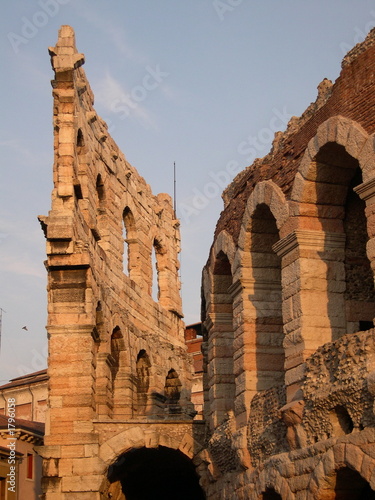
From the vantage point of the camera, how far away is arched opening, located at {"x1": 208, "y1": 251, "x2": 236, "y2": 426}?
55.8 feet

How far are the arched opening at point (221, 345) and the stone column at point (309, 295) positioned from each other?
3.54 m

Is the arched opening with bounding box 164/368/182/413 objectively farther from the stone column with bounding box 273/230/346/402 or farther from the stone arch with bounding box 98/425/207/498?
the stone column with bounding box 273/230/346/402

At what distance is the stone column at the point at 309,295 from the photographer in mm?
12789

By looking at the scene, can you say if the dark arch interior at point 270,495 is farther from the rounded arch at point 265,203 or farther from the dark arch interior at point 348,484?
the rounded arch at point 265,203

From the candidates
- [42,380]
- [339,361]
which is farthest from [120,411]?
[42,380]

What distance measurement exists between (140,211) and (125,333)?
16.3ft

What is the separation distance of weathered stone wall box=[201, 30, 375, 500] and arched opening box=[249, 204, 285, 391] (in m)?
0.02

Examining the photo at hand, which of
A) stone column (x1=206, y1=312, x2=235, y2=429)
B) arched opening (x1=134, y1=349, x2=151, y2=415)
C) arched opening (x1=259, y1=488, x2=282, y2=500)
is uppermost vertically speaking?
arched opening (x1=134, y1=349, x2=151, y2=415)

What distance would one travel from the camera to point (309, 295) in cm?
1298

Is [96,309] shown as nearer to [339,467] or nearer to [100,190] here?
[100,190]

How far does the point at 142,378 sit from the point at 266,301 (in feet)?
37.8

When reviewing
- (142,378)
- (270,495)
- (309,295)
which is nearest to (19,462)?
(142,378)

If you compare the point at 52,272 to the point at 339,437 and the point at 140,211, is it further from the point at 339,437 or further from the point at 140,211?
the point at 339,437

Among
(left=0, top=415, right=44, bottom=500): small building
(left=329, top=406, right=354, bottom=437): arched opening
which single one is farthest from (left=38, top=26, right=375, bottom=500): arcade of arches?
(left=0, top=415, right=44, bottom=500): small building
